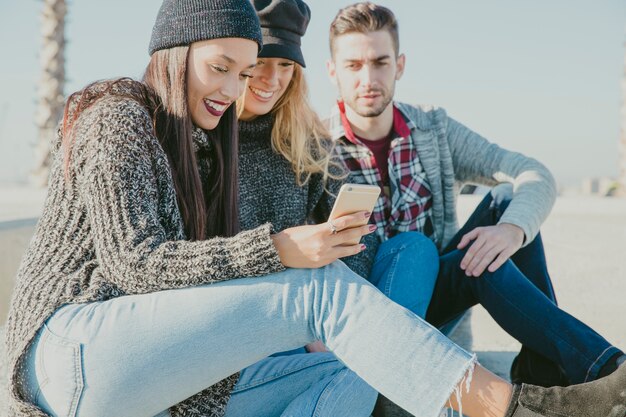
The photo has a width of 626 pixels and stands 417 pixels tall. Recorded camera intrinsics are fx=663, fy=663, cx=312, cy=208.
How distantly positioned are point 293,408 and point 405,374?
39cm

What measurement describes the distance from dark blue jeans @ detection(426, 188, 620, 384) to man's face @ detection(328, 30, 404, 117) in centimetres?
81

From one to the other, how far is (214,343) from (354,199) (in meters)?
0.50

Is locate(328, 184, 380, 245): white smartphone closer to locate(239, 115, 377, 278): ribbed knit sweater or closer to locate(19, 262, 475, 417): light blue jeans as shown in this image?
locate(19, 262, 475, 417): light blue jeans

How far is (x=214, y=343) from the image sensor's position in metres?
1.57

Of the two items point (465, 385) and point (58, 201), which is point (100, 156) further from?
point (465, 385)

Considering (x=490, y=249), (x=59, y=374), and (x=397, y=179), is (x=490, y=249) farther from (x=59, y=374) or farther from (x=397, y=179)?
(x=59, y=374)

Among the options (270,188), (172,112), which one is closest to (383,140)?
(270,188)

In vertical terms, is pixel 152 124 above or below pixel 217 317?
above

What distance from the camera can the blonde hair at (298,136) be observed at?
8.97ft

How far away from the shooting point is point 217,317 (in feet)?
5.13

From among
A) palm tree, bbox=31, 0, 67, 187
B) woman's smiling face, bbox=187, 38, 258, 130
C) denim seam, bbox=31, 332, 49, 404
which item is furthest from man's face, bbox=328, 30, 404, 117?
palm tree, bbox=31, 0, 67, 187

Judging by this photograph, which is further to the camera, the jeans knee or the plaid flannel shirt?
the plaid flannel shirt

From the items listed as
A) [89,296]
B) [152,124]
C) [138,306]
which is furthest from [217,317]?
[152,124]

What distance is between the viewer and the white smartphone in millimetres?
Answer: 1669
